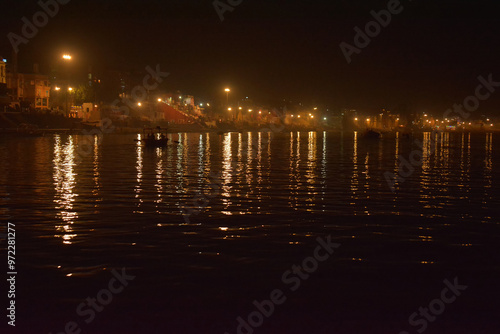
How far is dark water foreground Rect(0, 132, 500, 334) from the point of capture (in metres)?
8.74

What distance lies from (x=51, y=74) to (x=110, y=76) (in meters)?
29.2

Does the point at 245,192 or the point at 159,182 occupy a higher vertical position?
the point at 159,182

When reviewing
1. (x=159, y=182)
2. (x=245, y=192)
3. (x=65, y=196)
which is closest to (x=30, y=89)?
(x=159, y=182)

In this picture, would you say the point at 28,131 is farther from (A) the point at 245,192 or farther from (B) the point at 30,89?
(A) the point at 245,192

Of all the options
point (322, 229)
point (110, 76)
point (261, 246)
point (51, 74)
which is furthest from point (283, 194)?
point (110, 76)

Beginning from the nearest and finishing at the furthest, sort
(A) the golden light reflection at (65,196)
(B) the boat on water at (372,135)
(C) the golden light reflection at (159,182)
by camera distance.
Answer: (A) the golden light reflection at (65,196)
(C) the golden light reflection at (159,182)
(B) the boat on water at (372,135)

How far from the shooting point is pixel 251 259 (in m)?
12.1

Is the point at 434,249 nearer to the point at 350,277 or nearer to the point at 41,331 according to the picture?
the point at 350,277

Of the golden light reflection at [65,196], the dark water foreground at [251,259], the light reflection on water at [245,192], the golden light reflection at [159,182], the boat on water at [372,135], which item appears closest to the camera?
the dark water foreground at [251,259]

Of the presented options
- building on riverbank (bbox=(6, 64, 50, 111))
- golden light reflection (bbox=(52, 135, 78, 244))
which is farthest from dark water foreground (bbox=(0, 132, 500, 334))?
building on riverbank (bbox=(6, 64, 50, 111))

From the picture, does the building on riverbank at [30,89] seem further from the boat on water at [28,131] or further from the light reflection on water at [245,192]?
the light reflection on water at [245,192]

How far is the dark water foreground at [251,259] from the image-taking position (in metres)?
8.74

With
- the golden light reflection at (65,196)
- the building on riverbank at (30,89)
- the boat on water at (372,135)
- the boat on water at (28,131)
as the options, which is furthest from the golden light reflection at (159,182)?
the boat on water at (372,135)

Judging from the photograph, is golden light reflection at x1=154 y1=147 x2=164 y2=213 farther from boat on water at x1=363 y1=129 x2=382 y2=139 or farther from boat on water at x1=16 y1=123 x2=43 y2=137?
boat on water at x1=363 y1=129 x2=382 y2=139
